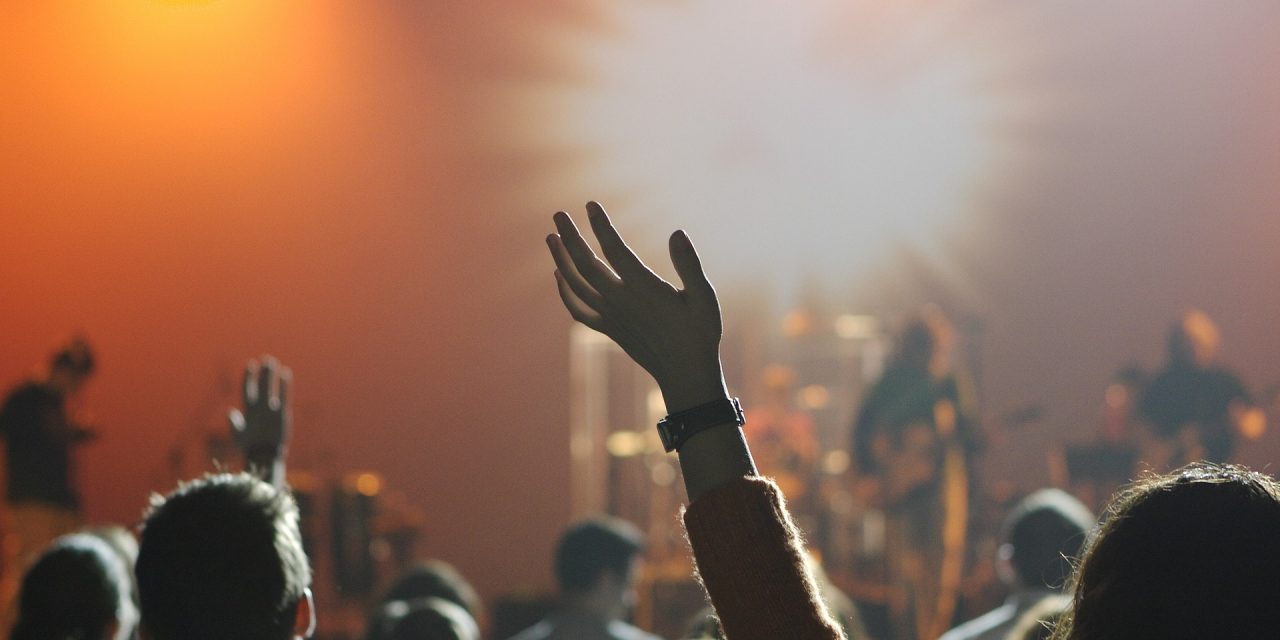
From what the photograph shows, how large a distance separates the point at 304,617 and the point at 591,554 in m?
2.85

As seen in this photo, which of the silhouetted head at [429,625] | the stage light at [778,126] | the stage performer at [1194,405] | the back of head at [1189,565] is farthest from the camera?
the stage light at [778,126]

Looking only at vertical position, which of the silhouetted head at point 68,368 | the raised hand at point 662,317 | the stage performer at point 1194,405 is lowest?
the stage performer at point 1194,405

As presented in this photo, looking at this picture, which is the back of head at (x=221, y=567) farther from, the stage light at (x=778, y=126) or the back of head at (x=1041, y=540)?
the stage light at (x=778, y=126)

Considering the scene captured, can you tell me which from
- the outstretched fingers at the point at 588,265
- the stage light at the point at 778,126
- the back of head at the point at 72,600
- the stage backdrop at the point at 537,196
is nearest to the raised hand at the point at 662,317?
the outstretched fingers at the point at 588,265

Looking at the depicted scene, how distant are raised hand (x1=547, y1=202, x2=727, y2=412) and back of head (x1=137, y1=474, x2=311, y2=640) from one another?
2.39 ft

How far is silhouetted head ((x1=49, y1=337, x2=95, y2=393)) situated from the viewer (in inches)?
304

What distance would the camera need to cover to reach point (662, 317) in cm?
122

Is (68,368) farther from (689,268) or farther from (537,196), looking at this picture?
(689,268)

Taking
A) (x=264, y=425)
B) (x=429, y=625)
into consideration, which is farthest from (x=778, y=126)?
(x=264, y=425)

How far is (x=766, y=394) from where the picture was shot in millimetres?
10352

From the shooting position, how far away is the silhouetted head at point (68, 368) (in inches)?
304

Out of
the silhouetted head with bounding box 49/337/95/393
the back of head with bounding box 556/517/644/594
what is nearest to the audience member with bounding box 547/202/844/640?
the back of head with bounding box 556/517/644/594

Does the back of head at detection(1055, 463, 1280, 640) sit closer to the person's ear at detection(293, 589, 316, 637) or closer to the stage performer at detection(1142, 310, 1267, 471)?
the person's ear at detection(293, 589, 316, 637)

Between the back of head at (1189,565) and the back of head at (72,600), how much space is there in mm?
2055
